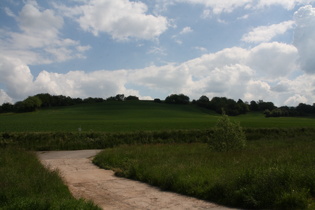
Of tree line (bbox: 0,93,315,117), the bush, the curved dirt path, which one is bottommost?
the curved dirt path

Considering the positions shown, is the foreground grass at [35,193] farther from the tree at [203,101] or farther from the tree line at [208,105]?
the tree at [203,101]

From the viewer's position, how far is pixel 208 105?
356 ft

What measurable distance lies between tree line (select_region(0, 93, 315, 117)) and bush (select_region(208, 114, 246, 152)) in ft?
239

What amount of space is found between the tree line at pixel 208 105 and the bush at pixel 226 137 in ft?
239

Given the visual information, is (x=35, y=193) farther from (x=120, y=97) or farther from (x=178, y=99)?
(x=120, y=97)

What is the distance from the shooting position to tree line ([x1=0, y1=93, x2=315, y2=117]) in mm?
93750

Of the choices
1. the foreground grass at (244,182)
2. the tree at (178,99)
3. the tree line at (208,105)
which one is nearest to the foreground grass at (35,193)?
the foreground grass at (244,182)

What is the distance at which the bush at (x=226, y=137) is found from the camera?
1642 centimetres

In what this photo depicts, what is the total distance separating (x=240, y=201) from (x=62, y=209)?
157 inches

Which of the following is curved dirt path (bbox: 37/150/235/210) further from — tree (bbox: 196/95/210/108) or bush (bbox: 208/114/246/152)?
tree (bbox: 196/95/210/108)

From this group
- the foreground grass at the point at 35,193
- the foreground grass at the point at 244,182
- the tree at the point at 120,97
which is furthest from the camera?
the tree at the point at 120,97

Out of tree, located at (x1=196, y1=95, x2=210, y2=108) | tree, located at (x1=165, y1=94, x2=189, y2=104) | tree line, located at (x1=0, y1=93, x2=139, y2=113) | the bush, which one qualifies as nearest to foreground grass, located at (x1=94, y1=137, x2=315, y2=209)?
the bush

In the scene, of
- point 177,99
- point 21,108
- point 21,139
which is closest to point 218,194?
point 21,139

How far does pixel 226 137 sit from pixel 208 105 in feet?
306
